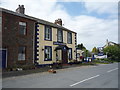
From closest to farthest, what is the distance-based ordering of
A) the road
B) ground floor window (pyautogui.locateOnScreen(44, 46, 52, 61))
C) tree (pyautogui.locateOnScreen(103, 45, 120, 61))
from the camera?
1. the road
2. ground floor window (pyautogui.locateOnScreen(44, 46, 52, 61))
3. tree (pyautogui.locateOnScreen(103, 45, 120, 61))

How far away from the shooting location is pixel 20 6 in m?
19.8

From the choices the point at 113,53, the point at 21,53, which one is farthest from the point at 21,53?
the point at 113,53

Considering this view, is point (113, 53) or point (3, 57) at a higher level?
point (3, 57)

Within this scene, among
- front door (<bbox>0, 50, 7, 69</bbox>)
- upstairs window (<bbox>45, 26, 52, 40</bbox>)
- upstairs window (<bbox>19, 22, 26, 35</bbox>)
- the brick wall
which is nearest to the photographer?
front door (<bbox>0, 50, 7, 69</bbox>)

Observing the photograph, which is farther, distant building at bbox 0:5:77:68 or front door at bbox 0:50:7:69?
distant building at bbox 0:5:77:68

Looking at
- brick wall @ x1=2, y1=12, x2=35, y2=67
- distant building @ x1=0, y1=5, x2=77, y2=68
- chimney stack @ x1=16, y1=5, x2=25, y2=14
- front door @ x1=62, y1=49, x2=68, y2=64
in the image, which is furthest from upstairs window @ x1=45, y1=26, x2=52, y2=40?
chimney stack @ x1=16, y1=5, x2=25, y2=14

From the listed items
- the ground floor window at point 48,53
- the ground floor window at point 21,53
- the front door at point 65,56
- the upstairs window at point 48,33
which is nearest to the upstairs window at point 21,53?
→ the ground floor window at point 21,53

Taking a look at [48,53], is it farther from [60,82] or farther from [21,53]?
[60,82]

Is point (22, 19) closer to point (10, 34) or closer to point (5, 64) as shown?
point (10, 34)

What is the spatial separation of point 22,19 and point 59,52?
827 cm

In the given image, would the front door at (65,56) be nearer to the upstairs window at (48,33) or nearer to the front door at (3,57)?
the upstairs window at (48,33)

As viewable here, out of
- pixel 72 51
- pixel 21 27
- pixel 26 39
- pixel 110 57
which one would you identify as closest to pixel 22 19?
pixel 21 27

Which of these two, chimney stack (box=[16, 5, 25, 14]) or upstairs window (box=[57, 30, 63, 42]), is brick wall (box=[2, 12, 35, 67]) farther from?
upstairs window (box=[57, 30, 63, 42])

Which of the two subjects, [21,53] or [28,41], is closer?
[21,53]
